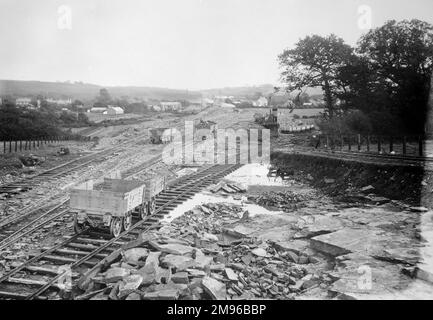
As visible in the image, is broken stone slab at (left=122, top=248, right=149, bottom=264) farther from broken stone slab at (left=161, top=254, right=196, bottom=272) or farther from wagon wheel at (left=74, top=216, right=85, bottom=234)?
wagon wheel at (left=74, top=216, right=85, bottom=234)

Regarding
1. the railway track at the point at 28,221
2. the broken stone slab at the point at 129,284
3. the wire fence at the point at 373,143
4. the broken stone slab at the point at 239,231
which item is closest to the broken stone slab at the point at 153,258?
the broken stone slab at the point at 129,284

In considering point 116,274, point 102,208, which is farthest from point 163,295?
point 102,208

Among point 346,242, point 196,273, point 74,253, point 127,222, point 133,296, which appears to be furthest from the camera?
point 127,222

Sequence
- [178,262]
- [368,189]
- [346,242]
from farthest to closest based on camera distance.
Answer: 1. [368,189]
2. [346,242]
3. [178,262]

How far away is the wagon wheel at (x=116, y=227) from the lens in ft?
33.3

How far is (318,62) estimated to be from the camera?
33031 millimetres

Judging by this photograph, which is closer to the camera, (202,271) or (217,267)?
(202,271)

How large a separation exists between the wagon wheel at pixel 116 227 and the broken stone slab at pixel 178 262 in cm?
305

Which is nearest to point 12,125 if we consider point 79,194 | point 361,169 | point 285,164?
point 285,164

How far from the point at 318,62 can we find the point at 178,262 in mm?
30000

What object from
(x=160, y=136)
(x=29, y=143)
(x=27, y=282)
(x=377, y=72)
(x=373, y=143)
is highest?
(x=377, y=72)

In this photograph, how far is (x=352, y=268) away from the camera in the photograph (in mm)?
7172

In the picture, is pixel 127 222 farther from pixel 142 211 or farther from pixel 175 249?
pixel 175 249
